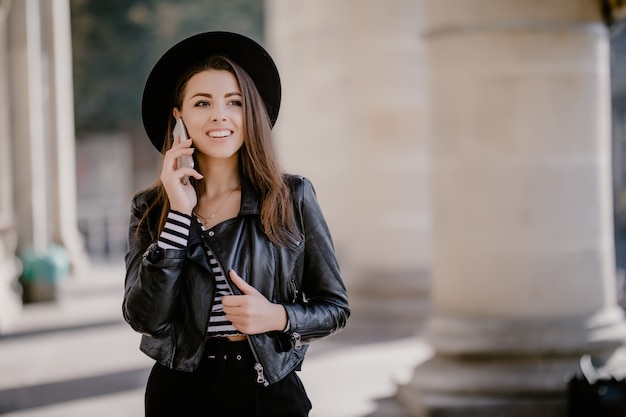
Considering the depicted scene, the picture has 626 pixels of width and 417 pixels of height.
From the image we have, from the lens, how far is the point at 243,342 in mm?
2740

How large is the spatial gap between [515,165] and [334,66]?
26.1 ft

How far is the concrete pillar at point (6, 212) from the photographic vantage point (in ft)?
42.1

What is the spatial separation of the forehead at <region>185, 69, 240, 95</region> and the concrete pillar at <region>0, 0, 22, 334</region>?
33.7 ft

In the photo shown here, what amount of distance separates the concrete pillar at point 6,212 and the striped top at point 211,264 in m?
10.3

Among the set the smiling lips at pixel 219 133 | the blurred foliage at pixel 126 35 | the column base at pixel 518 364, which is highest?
the blurred foliage at pixel 126 35

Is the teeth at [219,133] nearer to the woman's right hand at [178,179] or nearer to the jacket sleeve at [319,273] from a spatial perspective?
the woman's right hand at [178,179]

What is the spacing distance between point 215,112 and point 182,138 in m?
0.12

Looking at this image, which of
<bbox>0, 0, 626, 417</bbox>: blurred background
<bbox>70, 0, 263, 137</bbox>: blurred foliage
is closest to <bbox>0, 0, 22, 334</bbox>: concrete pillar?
<bbox>0, 0, 626, 417</bbox>: blurred background

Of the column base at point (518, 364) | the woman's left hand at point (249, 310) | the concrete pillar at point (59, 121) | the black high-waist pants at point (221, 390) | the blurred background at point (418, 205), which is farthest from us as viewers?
the concrete pillar at point (59, 121)

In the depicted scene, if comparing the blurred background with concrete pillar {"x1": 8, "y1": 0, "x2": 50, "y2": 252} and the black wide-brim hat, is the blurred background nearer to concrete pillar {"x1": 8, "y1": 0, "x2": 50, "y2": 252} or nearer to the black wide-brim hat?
concrete pillar {"x1": 8, "y1": 0, "x2": 50, "y2": 252}

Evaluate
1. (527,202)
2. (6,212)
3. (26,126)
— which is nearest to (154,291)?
(527,202)

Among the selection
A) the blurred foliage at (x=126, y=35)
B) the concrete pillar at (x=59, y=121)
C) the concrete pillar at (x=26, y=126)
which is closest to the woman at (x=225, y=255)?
the concrete pillar at (x=26, y=126)

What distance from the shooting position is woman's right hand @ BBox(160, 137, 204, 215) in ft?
8.79

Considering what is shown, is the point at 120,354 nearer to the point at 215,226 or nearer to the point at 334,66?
the point at 334,66
